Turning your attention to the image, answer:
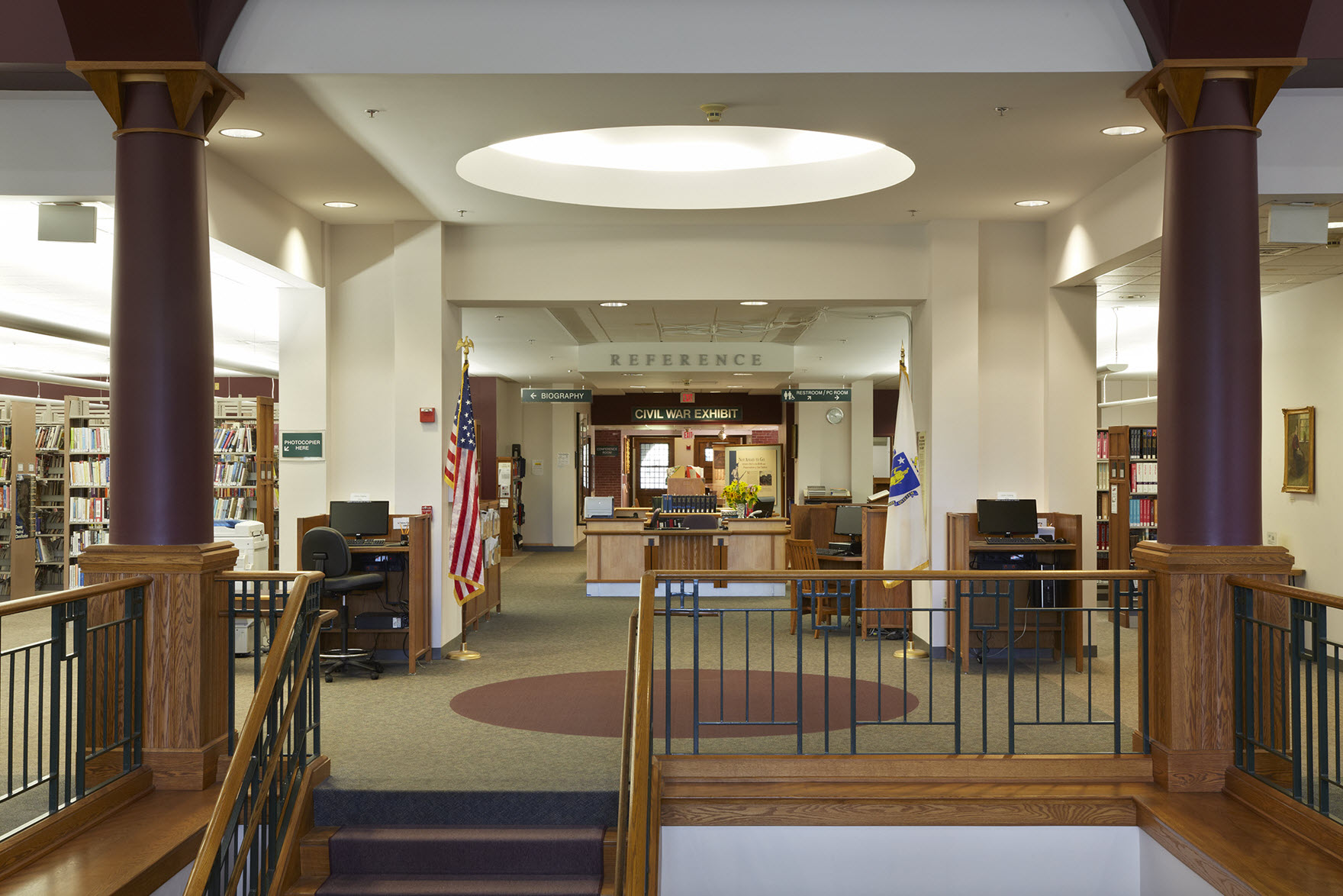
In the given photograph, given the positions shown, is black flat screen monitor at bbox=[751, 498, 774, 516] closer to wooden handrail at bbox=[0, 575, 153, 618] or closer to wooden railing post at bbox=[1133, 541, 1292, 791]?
wooden railing post at bbox=[1133, 541, 1292, 791]

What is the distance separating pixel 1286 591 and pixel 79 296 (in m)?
11.2

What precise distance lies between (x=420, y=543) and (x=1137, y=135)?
5.70 m

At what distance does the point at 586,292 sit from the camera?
8.97 m

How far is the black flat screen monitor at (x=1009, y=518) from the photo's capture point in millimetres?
8383

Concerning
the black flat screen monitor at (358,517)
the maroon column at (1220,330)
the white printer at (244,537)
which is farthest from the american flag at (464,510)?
the maroon column at (1220,330)

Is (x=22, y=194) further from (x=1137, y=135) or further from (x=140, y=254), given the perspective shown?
(x=1137, y=135)

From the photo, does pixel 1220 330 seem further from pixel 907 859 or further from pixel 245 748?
pixel 245 748

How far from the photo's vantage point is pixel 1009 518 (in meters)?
8.39

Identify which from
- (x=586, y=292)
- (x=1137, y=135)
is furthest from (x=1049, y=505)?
(x=586, y=292)

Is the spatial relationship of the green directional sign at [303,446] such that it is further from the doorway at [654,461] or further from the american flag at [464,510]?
the doorway at [654,461]

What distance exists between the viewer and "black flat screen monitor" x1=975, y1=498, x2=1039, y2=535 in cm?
838

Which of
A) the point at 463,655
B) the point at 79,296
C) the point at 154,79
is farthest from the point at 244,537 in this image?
the point at 154,79

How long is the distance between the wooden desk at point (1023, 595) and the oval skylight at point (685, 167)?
9.18 ft

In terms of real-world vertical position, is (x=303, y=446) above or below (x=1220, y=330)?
below
